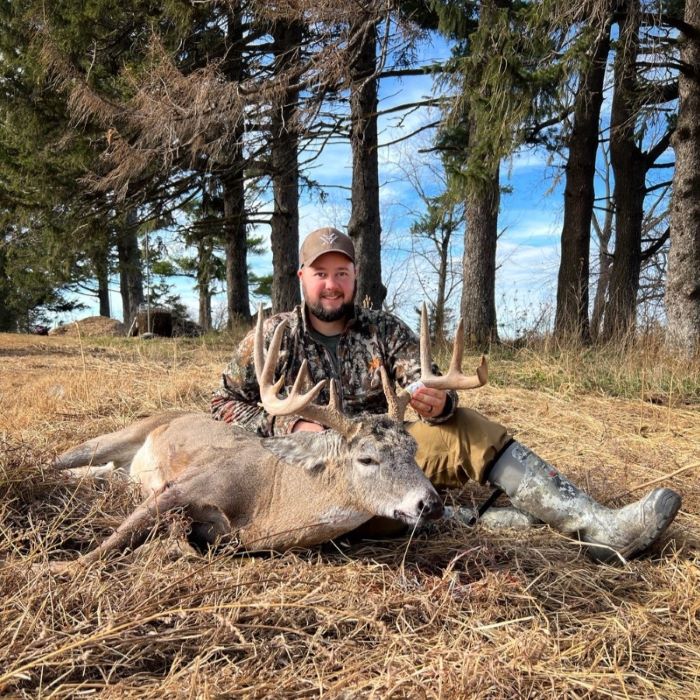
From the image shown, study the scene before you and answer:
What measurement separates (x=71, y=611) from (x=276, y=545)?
34.8 inches

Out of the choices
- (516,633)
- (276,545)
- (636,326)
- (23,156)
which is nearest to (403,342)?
(276,545)

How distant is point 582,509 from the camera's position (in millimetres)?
3178

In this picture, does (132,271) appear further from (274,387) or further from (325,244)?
(274,387)

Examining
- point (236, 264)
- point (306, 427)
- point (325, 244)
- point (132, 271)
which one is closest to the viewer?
point (306, 427)

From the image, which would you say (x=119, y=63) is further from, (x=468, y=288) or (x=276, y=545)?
(x=276, y=545)

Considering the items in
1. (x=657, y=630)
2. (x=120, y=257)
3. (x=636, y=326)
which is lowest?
(x=657, y=630)

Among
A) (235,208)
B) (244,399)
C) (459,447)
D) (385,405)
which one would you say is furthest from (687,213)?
(235,208)

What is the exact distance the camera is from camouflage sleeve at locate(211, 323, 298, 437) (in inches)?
148

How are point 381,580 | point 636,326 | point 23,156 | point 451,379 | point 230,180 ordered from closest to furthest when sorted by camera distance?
point 381,580 < point 451,379 < point 636,326 < point 230,180 < point 23,156

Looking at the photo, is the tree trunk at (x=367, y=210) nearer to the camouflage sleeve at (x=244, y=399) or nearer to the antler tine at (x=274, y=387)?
the camouflage sleeve at (x=244, y=399)

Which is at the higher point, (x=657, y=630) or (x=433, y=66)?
(x=433, y=66)

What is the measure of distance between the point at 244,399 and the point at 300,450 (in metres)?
1.03

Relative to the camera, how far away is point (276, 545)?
112 inches

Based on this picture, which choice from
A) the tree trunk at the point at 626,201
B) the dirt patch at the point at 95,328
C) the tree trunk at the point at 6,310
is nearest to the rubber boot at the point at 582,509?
the tree trunk at the point at 626,201
